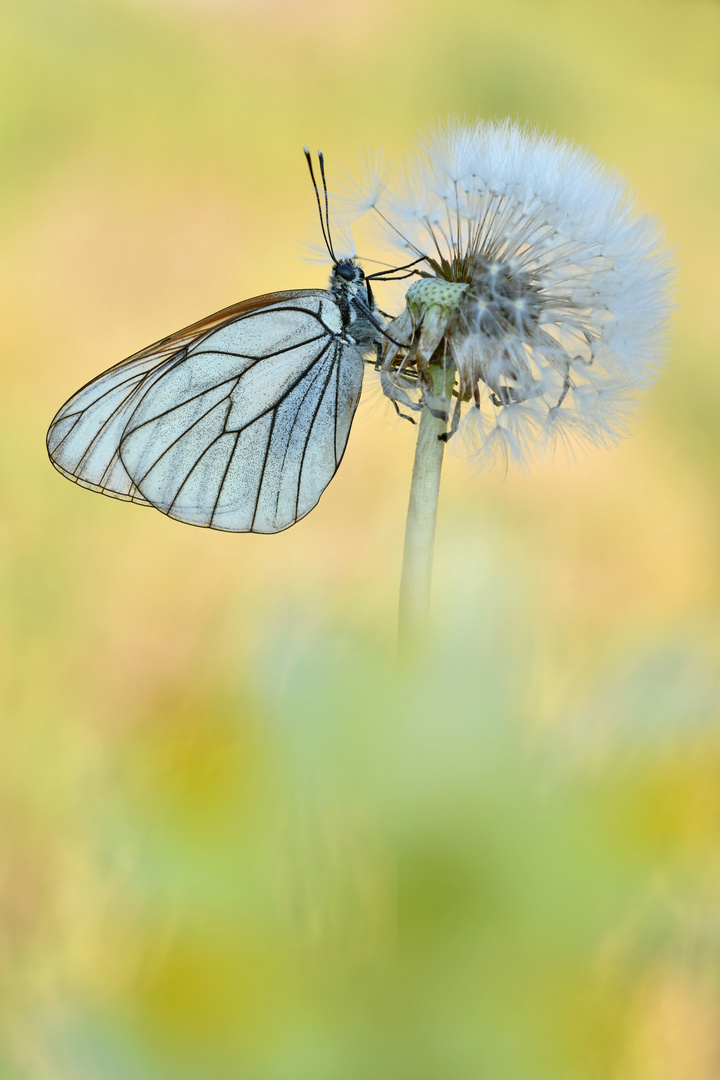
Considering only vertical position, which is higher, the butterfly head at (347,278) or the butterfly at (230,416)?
the butterfly head at (347,278)

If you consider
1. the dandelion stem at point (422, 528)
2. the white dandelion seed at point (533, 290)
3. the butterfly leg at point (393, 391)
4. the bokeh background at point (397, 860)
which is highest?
the white dandelion seed at point (533, 290)

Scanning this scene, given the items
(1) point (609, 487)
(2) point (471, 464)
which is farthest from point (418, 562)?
(1) point (609, 487)

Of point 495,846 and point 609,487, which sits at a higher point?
point 609,487

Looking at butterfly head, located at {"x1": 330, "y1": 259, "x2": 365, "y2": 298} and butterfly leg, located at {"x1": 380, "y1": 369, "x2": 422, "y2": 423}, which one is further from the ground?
butterfly head, located at {"x1": 330, "y1": 259, "x2": 365, "y2": 298}

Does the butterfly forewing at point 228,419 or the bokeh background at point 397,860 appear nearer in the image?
the bokeh background at point 397,860

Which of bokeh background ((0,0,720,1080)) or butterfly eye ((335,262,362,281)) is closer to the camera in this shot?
bokeh background ((0,0,720,1080))

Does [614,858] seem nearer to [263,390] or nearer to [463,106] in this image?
[263,390]

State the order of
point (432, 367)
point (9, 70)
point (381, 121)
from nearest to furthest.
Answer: point (432, 367) < point (9, 70) < point (381, 121)
